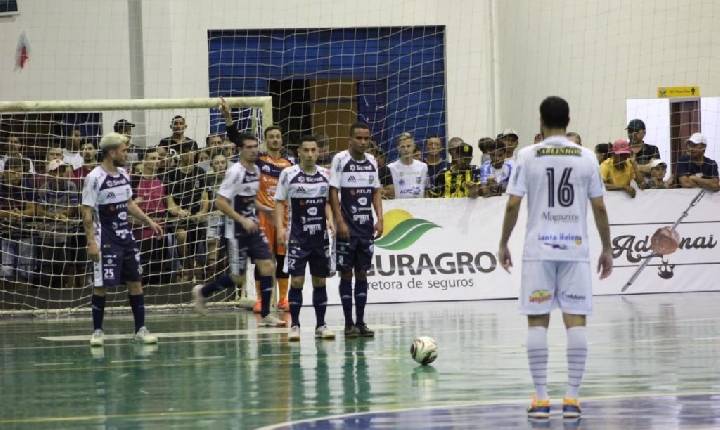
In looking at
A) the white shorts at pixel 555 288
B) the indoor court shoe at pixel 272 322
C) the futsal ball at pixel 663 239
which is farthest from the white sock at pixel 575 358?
the futsal ball at pixel 663 239

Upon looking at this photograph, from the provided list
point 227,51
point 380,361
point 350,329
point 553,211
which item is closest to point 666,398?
point 553,211

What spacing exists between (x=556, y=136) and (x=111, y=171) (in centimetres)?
722

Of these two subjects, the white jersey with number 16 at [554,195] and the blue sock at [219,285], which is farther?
the blue sock at [219,285]

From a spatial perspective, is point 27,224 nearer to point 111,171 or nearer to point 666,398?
point 111,171

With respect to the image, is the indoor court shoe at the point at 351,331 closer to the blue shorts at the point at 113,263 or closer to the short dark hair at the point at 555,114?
the blue shorts at the point at 113,263

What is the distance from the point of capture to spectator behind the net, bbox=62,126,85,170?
23.4 meters

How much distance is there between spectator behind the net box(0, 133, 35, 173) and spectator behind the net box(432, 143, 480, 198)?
6.38 meters

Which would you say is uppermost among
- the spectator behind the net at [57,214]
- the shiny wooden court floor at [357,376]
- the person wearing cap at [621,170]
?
the person wearing cap at [621,170]

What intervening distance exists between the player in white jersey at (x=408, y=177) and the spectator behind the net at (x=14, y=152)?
559 cm

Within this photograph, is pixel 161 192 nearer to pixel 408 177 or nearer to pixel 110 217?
pixel 408 177

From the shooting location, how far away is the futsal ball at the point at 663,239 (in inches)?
944

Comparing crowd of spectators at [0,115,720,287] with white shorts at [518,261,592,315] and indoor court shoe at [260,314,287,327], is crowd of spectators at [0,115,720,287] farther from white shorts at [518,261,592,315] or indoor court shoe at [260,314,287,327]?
white shorts at [518,261,592,315]

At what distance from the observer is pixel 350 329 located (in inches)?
671

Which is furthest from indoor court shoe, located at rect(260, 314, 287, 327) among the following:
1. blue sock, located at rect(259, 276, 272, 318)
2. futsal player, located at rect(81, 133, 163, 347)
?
futsal player, located at rect(81, 133, 163, 347)
